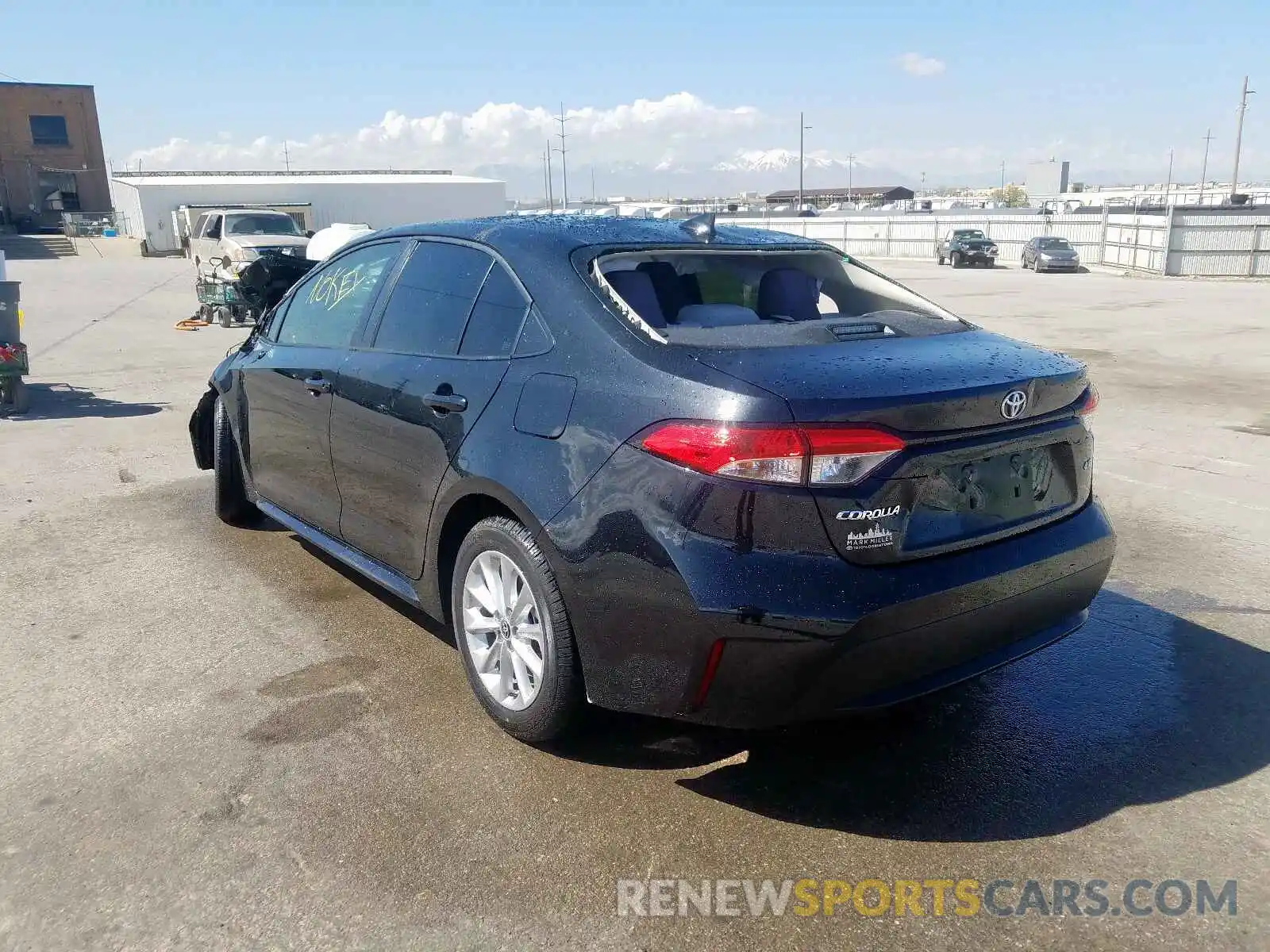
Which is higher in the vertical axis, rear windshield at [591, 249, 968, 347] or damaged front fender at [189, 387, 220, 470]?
rear windshield at [591, 249, 968, 347]

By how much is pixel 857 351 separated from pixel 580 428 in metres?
0.85

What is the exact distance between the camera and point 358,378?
3996 mm

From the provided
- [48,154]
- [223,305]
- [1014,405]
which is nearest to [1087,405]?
[1014,405]

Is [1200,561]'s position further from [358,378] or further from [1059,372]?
[358,378]

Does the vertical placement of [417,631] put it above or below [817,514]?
below

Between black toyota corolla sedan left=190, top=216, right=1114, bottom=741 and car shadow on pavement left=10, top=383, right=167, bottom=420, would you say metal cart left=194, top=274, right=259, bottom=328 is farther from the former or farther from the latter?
black toyota corolla sedan left=190, top=216, right=1114, bottom=741

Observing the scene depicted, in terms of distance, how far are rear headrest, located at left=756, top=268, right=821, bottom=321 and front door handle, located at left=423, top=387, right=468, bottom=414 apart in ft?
3.69

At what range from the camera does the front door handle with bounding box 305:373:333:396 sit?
420cm

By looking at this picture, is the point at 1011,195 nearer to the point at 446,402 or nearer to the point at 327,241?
the point at 327,241

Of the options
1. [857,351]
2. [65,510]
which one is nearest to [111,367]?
[65,510]

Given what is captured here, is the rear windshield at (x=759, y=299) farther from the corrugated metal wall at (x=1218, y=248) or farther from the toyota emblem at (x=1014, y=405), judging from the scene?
the corrugated metal wall at (x=1218, y=248)

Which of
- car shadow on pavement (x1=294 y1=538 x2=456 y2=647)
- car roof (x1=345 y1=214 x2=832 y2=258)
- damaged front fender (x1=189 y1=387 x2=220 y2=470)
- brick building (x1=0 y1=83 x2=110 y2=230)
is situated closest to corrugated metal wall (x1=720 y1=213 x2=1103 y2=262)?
damaged front fender (x1=189 y1=387 x2=220 y2=470)

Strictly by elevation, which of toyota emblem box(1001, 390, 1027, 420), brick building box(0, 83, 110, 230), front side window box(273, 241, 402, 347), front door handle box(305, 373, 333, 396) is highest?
brick building box(0, 83, 110, 230)

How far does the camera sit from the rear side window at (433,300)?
3.64m
